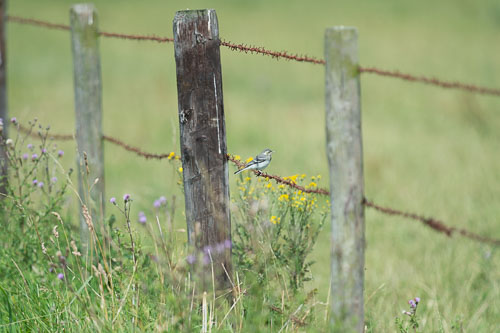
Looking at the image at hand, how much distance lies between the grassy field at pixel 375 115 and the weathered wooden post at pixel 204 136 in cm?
26

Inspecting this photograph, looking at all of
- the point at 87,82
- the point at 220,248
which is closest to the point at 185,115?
the point at 220,248

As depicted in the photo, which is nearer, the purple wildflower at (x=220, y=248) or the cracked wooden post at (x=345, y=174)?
the cracked wooden post at (x=345, y=174)

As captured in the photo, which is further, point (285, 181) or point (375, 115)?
point (375, 115)

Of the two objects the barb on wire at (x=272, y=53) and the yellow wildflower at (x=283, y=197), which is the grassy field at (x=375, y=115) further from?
the yellow wildflower at (x=283, y=197)

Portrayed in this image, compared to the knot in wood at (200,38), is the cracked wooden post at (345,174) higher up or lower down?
lower down

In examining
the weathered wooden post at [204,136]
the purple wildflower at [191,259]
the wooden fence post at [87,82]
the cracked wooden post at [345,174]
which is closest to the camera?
the cracked wooden post at [345,174]

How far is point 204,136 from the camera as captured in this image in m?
2.86

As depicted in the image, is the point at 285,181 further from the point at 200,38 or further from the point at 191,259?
the point at 200,38

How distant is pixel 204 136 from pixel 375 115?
821 cm

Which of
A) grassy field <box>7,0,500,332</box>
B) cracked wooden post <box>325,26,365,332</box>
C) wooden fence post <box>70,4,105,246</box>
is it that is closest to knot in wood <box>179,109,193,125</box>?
grassy field <box>7,0,500,332</box>

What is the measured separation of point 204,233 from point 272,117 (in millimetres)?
7366

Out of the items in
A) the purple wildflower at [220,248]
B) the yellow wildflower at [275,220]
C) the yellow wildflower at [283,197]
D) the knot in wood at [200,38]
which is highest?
the knot in wood at [200,38]

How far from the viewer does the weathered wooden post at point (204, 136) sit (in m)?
2.81

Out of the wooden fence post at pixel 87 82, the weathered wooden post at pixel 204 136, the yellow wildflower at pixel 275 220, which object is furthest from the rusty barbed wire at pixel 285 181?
the wooden fence post at pixel 87 82
